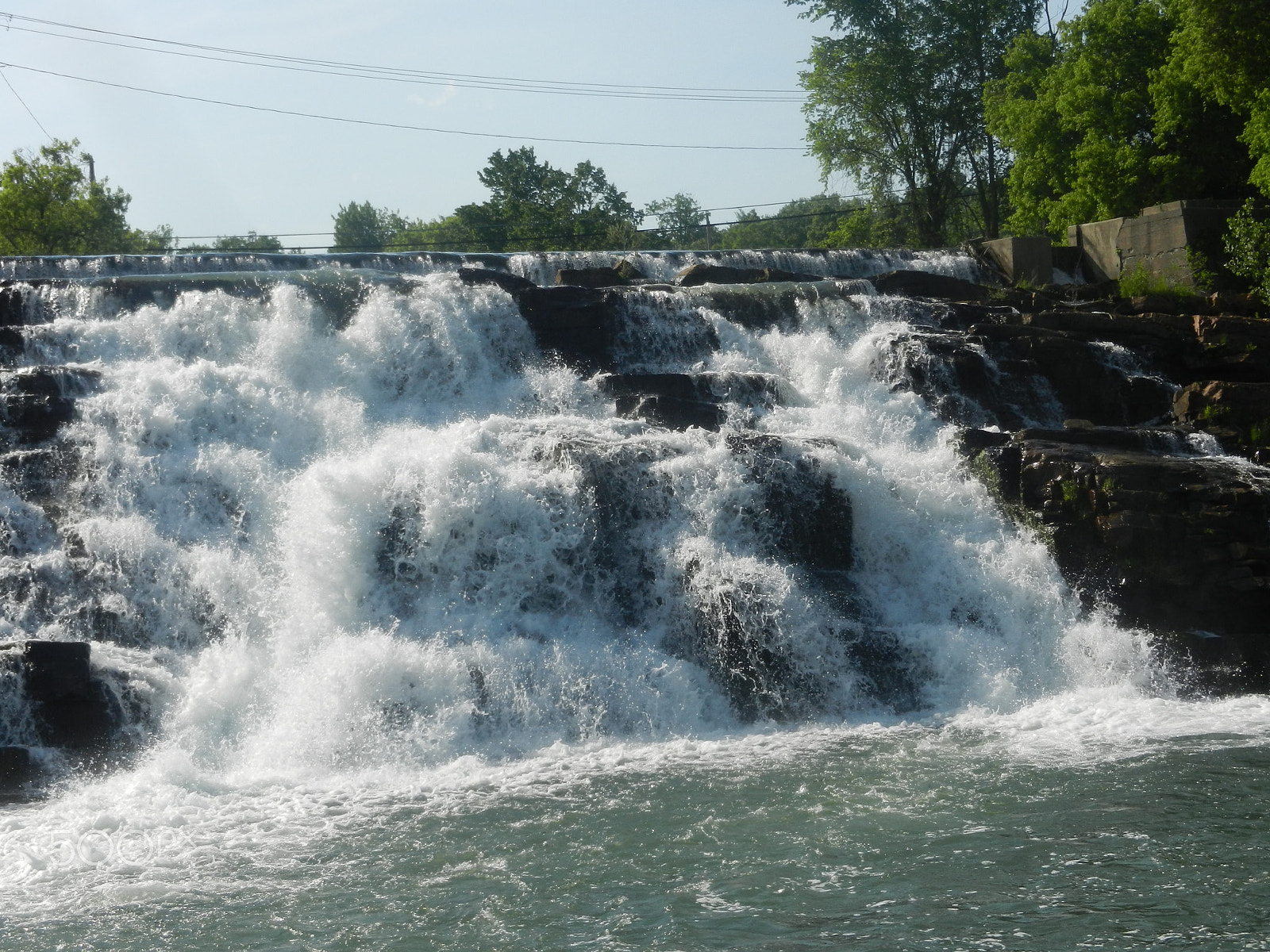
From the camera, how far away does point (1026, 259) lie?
28.4m

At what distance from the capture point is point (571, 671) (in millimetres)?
13516

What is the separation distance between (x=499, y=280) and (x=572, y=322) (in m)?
1.80

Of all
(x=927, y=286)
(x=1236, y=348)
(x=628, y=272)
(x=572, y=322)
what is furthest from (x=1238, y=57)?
(x=572, y=322)

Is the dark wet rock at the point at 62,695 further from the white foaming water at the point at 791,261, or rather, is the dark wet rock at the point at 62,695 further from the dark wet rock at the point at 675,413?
the white foaming water at the point at 791,261

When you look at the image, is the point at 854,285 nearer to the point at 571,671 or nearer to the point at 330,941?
the point at 571,671

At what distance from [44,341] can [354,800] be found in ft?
36.6

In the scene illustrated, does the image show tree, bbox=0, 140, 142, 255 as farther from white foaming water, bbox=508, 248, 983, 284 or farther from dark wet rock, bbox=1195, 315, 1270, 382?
dark wet rock, bbox=1195, 315, 1270, 382

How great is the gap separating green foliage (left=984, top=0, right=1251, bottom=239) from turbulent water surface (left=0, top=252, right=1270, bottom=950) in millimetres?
12464

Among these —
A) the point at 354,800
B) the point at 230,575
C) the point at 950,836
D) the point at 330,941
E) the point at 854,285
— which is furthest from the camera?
the point at 854,285

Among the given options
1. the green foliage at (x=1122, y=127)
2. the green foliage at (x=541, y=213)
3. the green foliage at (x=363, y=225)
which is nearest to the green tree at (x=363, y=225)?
the green foliage at (x=363, y=225)

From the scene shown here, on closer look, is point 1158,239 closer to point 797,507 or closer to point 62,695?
point 797,507

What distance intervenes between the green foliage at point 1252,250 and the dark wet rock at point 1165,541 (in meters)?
9.58

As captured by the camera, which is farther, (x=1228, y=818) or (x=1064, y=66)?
(x=1064, y=66)

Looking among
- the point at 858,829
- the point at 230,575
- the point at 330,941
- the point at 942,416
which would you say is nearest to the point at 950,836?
the point at 858,829
